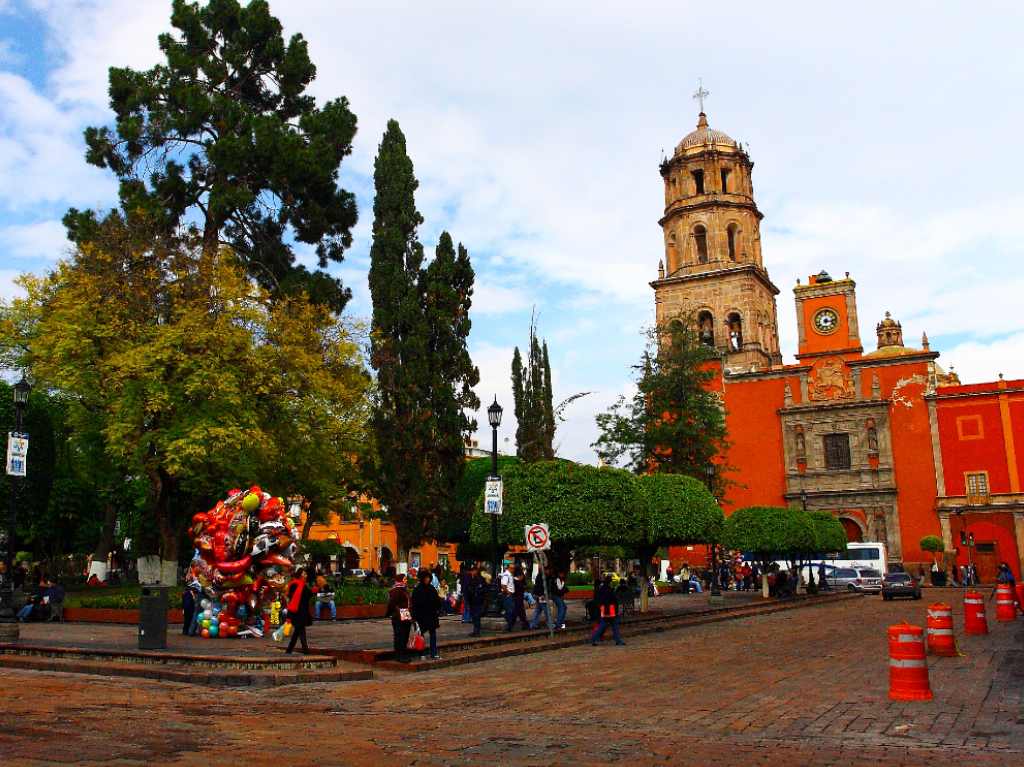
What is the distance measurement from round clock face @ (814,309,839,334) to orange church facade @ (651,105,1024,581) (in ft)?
0.22

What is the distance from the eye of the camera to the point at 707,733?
7.82 metres

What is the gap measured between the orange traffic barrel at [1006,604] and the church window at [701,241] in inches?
1474

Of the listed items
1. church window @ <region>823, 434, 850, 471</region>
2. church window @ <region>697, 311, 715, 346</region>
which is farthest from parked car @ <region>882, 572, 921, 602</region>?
church window @ <region>697, 311, 715, 346</region>

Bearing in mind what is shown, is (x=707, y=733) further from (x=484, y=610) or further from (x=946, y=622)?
(x=484, y=610)

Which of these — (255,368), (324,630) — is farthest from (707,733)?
(255,368)

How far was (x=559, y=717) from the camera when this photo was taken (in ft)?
28.8

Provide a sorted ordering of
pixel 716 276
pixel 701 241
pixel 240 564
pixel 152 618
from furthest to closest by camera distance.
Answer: pixel 701 241
pixel 716 276
pixel 240 564
pixel 152 618

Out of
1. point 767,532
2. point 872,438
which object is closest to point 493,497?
point 767,532

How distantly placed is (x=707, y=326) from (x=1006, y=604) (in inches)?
1453

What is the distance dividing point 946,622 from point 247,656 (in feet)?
33.5

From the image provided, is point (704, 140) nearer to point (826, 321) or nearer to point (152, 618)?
point (826, 321)

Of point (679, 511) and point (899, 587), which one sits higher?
point (679, 511)

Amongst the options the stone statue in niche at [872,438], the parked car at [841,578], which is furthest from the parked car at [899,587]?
the stone statue in niche at [872,438]

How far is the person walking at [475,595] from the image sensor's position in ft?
57.3
